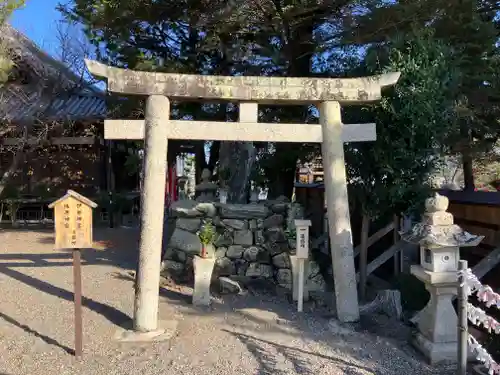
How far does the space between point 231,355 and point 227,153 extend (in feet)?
18.6

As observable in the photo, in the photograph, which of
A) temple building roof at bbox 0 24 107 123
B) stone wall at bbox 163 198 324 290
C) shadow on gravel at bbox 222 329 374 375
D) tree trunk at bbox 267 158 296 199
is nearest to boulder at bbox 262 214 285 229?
stone wall at bbox 163 198 324 290

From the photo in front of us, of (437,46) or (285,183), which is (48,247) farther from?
(437,46)

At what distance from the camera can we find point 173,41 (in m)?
9.69

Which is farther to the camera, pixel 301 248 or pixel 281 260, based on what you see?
pixel 281 260

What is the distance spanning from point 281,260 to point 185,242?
1670 millimetres

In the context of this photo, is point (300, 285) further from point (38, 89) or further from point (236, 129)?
point (38, 89)

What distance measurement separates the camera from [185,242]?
25.7ft

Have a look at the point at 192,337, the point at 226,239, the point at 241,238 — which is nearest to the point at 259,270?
the point at 241,238

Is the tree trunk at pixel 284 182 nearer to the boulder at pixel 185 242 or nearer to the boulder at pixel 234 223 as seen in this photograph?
the boulder at pixel 234 223

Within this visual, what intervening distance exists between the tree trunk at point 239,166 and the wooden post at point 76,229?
4708 mm

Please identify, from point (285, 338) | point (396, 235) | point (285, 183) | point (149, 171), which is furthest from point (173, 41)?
point (285, 338)

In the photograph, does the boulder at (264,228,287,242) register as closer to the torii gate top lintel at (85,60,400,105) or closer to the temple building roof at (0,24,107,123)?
the torii gate top lintel at (85,60,400,105)

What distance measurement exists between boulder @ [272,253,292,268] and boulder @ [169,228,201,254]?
4.34 feet

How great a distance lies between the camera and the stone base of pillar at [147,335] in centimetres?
502
